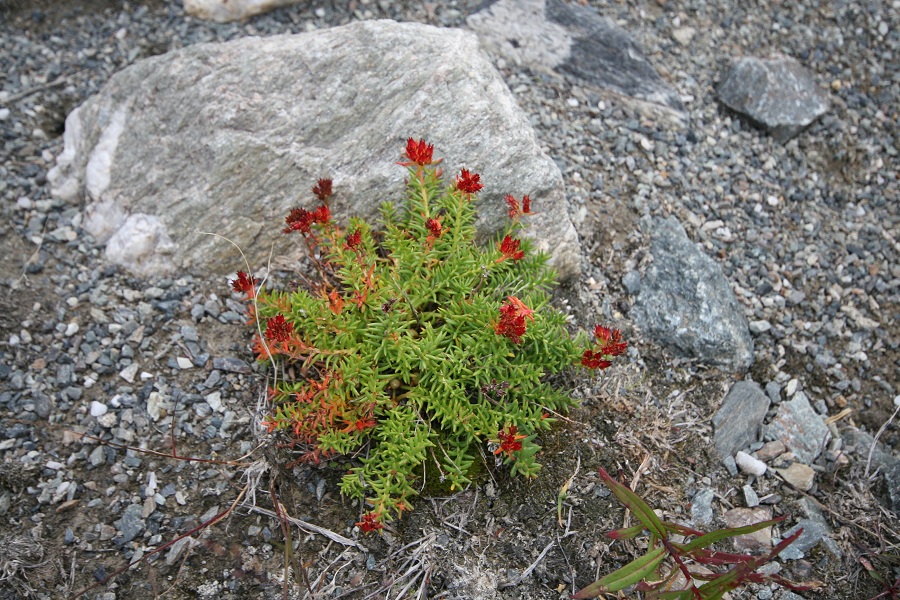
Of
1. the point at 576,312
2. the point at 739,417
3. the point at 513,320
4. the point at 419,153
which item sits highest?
the point at 419,153

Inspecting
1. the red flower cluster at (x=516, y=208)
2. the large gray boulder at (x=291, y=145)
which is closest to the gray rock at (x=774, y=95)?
the large gray boulder at (x=291, y=145)

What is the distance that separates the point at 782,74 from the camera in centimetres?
538

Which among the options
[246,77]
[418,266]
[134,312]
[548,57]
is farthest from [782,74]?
[134,312]

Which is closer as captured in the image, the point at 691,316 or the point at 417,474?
the point at 417,474

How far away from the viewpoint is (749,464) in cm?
391

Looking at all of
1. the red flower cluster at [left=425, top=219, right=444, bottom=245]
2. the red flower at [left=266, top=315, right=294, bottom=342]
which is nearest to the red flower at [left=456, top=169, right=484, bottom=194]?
the red flower cluster at [left=425, top=219, right=444, bottom=245]

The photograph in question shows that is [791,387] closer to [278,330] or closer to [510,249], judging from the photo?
[510,249]

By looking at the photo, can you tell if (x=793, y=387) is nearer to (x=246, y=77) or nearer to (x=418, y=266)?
(x=418, y=266)

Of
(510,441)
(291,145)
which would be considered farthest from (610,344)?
(291,145)

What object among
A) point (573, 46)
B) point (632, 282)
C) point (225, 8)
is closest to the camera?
point (632, 282)

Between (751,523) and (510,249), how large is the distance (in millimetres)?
1971

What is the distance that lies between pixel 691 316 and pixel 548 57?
7.44ft

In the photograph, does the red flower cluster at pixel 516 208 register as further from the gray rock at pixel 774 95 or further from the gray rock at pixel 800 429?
the gray rock at pixel 774 95

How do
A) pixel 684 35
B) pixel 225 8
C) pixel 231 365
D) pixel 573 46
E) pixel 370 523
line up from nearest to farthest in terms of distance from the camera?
1. pixel 370 523
2. pixel 231 365
3. pixel 573 46
4. pixel 225 8
5. pixel 684 35
